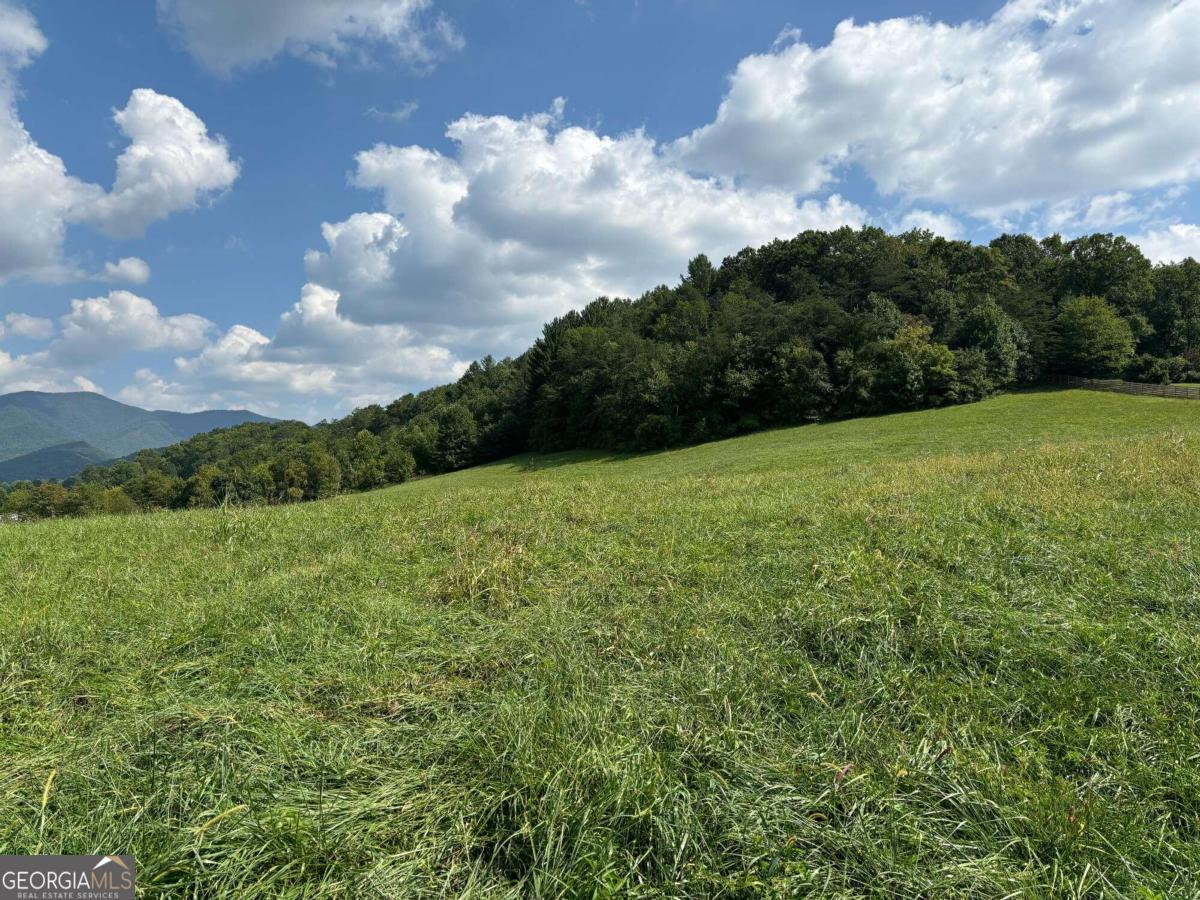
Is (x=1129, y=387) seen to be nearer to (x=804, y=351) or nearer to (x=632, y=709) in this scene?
(x=804, y=351)

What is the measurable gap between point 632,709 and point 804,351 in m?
44.9

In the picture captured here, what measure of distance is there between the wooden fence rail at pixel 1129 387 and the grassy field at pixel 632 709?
1629 inches

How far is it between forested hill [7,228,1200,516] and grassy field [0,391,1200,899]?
82.9 ft

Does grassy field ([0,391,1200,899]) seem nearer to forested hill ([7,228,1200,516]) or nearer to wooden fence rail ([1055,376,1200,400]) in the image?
forested hill ([7,228,1200,516])

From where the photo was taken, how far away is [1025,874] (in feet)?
7.48

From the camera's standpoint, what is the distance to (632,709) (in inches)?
136

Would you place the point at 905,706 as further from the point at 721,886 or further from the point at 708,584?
the point at 708,584

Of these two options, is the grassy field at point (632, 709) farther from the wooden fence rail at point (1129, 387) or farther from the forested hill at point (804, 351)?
the wooden fence rail at point (1129, 387)

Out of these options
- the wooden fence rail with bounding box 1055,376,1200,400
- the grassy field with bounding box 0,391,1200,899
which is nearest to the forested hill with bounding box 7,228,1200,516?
the wooden fence rail with bounding box 1055,376,1200,400

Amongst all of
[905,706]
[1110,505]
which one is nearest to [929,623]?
[905,706]

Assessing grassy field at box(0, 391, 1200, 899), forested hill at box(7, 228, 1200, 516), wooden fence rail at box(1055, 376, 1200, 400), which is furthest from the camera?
forested hill at box(7, 228, 1200, 516)

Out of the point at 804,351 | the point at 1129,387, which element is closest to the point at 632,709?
the point at 804,351

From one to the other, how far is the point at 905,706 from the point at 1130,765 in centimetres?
108

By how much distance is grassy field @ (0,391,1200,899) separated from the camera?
7.82 feet
